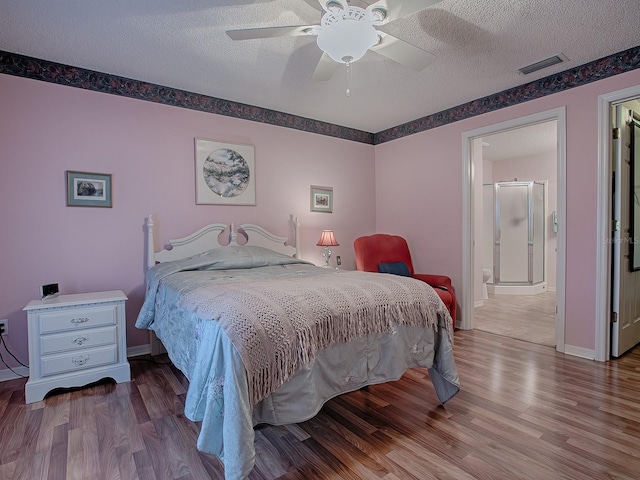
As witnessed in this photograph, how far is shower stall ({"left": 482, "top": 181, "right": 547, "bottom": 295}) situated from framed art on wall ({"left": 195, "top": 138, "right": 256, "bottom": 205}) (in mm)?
4568

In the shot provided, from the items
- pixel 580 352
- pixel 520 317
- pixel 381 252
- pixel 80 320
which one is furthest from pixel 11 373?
pixel 520 317

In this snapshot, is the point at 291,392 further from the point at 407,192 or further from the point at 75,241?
the point at 407,192

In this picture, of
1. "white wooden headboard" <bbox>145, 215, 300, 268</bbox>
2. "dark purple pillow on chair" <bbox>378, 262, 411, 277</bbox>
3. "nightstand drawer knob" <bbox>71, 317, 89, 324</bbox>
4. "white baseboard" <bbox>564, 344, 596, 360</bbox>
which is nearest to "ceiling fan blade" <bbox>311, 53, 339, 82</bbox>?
"white wooden headboard" <bbox>145, 215, 300, 268</bbox>

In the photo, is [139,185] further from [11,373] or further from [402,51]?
[402,51]

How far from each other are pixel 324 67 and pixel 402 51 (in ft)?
1.67

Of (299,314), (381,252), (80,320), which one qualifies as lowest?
(80,320)

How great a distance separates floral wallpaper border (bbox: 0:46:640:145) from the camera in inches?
104

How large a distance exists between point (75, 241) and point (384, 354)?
8.65ft

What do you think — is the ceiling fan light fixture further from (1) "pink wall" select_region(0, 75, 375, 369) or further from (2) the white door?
(2) the white door

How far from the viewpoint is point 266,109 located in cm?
379

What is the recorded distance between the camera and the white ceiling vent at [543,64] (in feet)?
8.87

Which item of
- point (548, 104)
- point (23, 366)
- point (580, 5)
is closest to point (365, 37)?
point (580, 5)

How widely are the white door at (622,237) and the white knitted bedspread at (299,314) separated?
1871 mm

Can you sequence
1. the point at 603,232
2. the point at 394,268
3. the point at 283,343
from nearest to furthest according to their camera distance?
the point at 283,343 → the point at 603,232 → the point at 394,268
